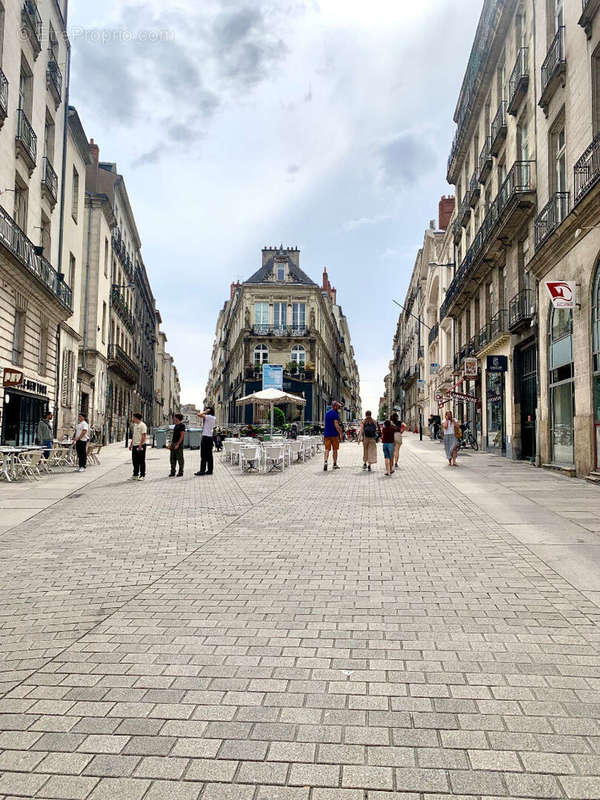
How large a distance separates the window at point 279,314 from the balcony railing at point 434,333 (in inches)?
602

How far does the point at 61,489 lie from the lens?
12.6 meters

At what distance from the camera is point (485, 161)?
24.9m

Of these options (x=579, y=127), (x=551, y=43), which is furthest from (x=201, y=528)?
(x=551, y=43)

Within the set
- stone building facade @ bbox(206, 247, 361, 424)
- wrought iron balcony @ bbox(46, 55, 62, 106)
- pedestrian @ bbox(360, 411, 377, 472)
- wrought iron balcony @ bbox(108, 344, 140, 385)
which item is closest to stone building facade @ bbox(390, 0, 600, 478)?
pedestrian @ bbox(360, 411, 377, 472)

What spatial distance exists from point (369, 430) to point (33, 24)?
16623 millimetres

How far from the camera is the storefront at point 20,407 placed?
55.1 ft

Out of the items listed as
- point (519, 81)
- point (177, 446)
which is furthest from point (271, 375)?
point (519, 81)

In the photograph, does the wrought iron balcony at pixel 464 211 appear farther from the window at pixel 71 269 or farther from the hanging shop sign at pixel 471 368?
the window at pixel 71 269

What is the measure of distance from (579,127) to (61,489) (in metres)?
14.2

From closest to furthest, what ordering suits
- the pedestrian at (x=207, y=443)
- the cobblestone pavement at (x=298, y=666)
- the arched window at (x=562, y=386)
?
the cobblestone pavement at (x=298, y=666)
the arched window at (x=562, y=386)
the pedestrian at (x=207, y=443)

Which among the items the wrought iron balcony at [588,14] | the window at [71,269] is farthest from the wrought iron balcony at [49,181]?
the wrought iron balcony at [588,14]

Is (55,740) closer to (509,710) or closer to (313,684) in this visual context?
(313,684)

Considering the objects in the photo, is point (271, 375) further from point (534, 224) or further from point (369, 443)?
point (534, 224)

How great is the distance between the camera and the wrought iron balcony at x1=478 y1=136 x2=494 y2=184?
2446cm
